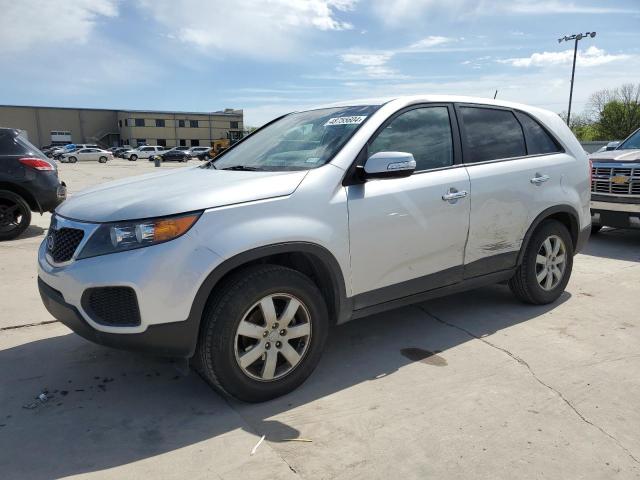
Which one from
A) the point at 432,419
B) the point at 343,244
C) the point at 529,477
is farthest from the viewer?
the point at 343,244

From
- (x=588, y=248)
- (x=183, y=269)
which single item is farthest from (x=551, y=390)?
(x=588, y=248)

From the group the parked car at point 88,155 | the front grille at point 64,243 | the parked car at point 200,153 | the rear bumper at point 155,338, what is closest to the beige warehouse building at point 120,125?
the parked car at point 200,153

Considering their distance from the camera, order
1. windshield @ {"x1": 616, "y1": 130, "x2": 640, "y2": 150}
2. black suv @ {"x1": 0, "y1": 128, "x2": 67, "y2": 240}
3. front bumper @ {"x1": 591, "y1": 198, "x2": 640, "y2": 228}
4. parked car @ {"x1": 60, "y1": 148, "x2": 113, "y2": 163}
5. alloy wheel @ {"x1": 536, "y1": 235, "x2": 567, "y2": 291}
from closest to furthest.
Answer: alloy wheel @ {"x1": 536, "y1": 235, "x2": 567, "y2": 291}, front bumper @ {"x1": 591, "y1": 198, "x2": 640, "y2": 228}, black suv @ {"x1": 0, "y1": 128, "x2": 67, "y2": 240}, windshield @ {"x1": 616, "y1": 130, "x2": 640, "y2": 150}, parked car @ {"x1": 60, "y1": 148, "x2": 113, "y2": 163}

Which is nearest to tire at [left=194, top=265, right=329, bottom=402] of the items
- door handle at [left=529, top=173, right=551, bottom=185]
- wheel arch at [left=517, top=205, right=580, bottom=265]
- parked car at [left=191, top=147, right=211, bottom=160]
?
wheel arch at [left=517, top=205, right=580, bottom=265]

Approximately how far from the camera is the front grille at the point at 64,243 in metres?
2.79

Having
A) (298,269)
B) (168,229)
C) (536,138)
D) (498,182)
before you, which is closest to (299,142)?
(298,269)

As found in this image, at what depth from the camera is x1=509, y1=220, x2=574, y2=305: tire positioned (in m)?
4.30

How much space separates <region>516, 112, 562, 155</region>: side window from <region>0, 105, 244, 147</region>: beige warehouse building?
248 feet

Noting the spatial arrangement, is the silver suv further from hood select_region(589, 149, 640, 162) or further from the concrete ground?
hood select_region(589, 149, 640, 162)

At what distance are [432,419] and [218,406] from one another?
4.02ft

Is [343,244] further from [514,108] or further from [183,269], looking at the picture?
[514,108]

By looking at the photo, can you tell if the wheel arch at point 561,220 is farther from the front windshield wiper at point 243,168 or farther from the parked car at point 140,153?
the parked car at point 140,153

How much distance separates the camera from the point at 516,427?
270cm

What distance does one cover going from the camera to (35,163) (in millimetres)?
7633
